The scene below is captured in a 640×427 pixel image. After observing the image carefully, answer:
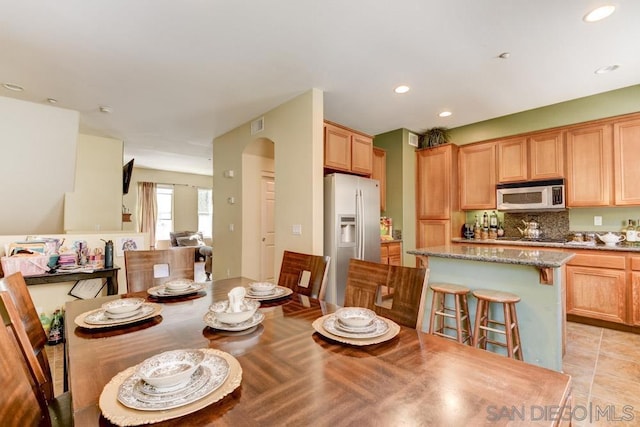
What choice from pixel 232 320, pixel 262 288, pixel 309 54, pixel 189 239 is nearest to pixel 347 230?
pixel 309 54

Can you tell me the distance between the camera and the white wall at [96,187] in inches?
180

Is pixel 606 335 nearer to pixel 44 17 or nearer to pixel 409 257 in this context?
pixel 409 257

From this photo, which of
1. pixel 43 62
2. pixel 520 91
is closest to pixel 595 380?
pixel 520 91

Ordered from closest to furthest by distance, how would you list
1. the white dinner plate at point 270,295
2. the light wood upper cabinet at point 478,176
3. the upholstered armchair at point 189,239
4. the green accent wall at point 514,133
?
the white dinner plate at point 270,295 → the green accent wall at point 514,133 → the light wood upper cabinet at point 478,176 → the upholstered armchair at point 189,239

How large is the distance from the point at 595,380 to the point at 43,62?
5148 millimetres

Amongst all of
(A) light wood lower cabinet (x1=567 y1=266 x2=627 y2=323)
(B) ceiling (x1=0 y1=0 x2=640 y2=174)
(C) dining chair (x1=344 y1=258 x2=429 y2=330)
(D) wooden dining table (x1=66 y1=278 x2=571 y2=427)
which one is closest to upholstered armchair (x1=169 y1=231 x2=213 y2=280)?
(B) ceiling (x1=0 y1=0 x2=640 y2=174)

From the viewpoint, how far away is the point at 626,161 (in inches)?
130

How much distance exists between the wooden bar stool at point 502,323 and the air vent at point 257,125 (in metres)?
3.15

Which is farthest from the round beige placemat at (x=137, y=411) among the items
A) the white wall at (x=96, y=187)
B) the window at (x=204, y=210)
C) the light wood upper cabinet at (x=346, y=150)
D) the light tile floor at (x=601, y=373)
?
the window at (x=204, y=210)

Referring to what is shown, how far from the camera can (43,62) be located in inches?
104

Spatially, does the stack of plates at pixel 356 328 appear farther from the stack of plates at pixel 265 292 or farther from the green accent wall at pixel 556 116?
the green accent wall at pixel 556 116

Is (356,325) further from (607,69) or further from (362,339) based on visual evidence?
(607,69)

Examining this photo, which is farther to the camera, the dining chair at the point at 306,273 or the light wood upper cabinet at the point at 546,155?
the light wood upper cabinet at the point at 546,155

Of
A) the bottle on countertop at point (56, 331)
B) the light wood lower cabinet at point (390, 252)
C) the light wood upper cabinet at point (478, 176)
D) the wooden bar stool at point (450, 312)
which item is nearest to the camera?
the wooden bar stool at point (450, 312)
